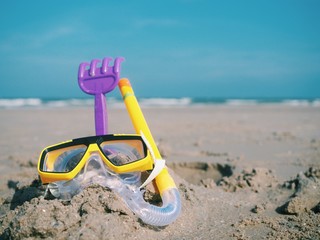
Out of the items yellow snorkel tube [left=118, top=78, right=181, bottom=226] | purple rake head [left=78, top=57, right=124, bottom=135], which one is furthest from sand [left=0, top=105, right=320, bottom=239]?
purple rake head [left=78, top=57, right=124, bottom=135]

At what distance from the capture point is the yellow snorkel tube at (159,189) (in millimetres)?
1901

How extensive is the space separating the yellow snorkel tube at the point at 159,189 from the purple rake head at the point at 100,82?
0.14 m

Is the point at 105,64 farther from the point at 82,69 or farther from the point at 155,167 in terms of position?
the point at 155,167

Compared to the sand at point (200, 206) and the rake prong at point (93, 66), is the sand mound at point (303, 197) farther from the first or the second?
the rake prong at point (93, 66)

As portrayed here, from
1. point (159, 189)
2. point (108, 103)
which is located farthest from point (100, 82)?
point (108, 103)

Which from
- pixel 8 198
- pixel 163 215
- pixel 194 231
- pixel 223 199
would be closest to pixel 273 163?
pixel 223 199

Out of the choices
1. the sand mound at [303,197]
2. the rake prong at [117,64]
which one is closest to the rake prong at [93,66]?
the rake prong at [117,64]

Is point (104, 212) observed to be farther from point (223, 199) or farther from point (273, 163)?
point (273, 163)

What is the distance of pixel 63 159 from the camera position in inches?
87.3

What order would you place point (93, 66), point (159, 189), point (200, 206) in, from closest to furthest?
point (159, 189) < point (200, 206) < point (93, 66)

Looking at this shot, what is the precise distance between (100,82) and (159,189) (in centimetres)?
84

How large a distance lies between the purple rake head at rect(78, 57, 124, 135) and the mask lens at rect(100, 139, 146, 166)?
9.5 inches

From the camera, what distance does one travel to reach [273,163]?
4.19 metres

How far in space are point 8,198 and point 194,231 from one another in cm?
136
